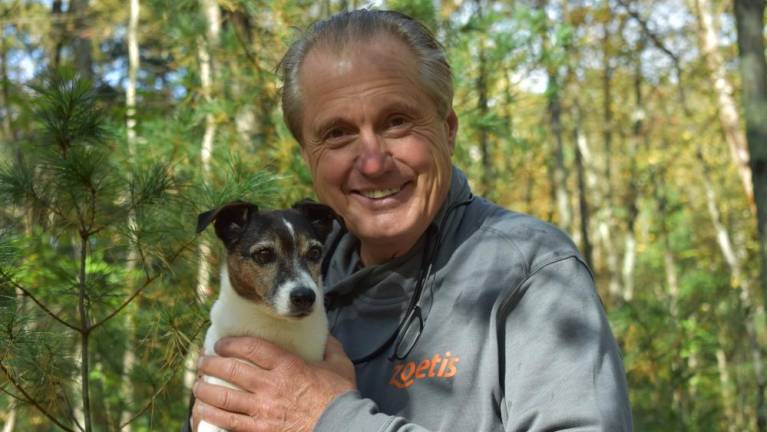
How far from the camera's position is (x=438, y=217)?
117 inches

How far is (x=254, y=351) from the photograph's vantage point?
293 centimetres

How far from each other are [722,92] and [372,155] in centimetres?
1202

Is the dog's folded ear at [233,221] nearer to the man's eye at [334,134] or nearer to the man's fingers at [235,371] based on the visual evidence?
the man's eye at [334,134]

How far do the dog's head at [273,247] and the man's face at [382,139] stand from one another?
1.40 ft

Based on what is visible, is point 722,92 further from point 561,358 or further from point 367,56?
point 561,358

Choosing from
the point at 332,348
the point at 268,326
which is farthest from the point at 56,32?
the point at 332,348

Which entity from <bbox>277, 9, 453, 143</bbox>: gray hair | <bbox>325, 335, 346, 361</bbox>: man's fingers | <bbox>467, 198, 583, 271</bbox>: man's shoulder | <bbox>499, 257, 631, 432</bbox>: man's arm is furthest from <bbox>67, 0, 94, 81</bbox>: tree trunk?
<bbox>499, 257, 631, 432</bbox>: man's arm

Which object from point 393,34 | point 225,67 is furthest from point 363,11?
point 225,67

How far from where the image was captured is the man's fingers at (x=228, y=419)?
8.77 ft

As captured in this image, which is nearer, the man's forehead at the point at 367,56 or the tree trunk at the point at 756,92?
the man's forehead at the point at 367,56

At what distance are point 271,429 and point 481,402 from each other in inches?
30.4

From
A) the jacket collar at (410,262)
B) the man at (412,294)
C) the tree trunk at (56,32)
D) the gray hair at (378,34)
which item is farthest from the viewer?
the tree trunk at (56,32)

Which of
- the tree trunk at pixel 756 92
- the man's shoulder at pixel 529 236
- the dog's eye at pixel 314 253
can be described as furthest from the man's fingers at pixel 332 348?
the tree trunk at pixel 756 92

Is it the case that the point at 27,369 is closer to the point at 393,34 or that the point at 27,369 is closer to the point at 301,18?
the point at 393,34
